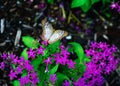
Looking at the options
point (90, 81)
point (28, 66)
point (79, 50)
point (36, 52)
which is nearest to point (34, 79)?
point (28, 66)

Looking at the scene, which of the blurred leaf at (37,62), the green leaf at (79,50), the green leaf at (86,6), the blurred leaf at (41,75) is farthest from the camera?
the green leaf at (86,6)

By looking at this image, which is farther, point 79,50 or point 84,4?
point 84,4

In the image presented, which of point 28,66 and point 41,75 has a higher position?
point 28,66

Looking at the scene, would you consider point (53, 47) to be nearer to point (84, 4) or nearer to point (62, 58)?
point (62, 58)

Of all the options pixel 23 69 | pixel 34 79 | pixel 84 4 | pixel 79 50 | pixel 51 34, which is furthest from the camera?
pixel 84 4

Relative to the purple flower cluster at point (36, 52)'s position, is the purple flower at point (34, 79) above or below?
below

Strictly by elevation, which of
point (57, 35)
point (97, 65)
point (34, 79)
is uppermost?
point (57, 35)

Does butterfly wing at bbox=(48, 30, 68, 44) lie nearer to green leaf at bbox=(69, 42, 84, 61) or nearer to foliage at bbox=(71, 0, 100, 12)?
green leaf at bbox=(69, 42, 84, 61)

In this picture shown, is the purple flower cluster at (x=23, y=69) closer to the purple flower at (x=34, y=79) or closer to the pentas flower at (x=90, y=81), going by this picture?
the purple flower at (x=34, y=79)

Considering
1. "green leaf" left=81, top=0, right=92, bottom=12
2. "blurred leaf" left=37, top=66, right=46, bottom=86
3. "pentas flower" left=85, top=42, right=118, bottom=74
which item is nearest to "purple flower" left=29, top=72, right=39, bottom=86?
"blurred leaf" left=37, top=66, right=46, bottom=86

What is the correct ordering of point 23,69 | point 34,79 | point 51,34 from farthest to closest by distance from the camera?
point 51,34 < point 23,69 < point 34,79

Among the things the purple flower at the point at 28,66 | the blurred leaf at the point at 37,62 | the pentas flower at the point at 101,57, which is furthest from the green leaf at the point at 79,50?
the purple flower at the point at 28,66
